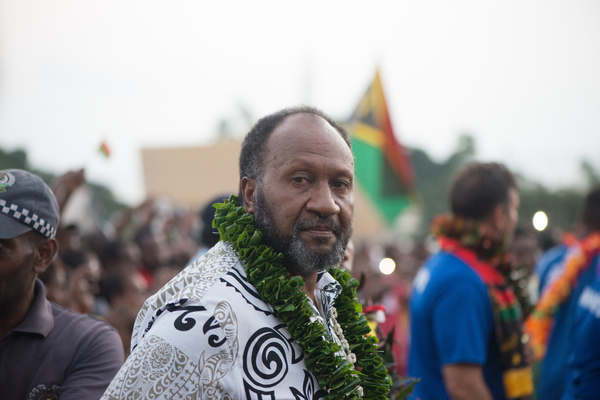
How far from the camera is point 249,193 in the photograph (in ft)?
8.25

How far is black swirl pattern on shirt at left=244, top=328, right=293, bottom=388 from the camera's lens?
198cm

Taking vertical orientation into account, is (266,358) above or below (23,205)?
below

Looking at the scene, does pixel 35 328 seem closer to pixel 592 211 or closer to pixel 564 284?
pixel 564 284

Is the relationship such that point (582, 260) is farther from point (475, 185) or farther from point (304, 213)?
point (304, 213)

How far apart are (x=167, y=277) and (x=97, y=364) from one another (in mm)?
4561

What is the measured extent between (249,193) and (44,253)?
3.51ft

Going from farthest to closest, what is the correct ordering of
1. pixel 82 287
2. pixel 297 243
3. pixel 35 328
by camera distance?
pixel 82 287, pixel 35 328, pixel 297 243

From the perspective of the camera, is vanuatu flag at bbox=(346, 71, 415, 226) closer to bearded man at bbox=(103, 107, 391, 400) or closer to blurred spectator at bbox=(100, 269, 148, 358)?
blurred spectator at bbox=(100, 269, 148, 358)

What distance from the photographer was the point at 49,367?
258cm

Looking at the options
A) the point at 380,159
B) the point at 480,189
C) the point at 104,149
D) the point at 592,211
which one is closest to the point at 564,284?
the point at 592,211

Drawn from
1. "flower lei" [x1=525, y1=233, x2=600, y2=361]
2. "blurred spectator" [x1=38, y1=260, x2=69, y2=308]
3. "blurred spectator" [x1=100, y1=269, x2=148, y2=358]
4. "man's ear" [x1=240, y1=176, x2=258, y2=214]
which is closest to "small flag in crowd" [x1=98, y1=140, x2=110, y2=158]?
"blurred spectator" [x1=38, y1=260, x2=69, y2=308]

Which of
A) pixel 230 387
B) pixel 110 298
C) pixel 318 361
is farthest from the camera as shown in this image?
pixel 110 298

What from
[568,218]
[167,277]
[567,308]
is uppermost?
[567,308]

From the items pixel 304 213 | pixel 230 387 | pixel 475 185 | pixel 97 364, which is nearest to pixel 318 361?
A: pixel 230 387
